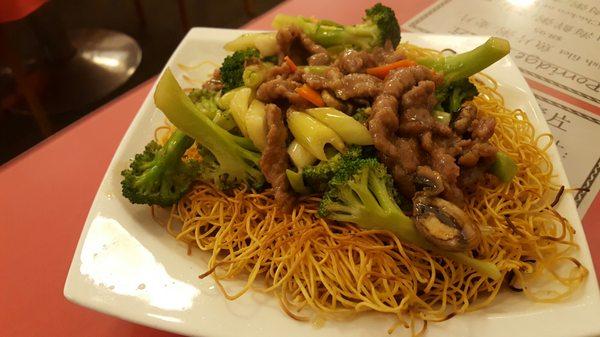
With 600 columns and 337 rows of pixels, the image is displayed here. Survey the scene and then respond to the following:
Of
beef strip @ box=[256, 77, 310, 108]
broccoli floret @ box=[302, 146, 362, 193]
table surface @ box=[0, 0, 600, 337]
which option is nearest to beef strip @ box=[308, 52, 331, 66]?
beef strip @ box=[256, 77, 310, 108]

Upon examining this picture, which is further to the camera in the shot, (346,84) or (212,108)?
(212,108)

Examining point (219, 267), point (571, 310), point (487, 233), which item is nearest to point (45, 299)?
point (219, 267)

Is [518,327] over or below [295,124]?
below

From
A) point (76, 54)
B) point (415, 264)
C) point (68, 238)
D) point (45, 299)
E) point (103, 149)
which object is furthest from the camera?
point (76, 54)

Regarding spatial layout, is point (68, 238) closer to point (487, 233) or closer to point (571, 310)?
point (487, 233)

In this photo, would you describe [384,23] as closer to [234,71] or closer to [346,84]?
[346,84]

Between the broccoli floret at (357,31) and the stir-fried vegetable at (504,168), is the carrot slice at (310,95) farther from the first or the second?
the stir-fried vegetable at (504,168)

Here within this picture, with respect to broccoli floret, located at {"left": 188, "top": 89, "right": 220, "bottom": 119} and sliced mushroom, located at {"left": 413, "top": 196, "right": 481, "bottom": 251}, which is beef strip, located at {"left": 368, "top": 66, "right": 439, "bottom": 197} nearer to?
sliced mushroom, located at {"left": 413, "top": 196, "right": 481, "bottom": 251}

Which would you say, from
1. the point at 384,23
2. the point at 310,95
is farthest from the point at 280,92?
the point at 384,23
